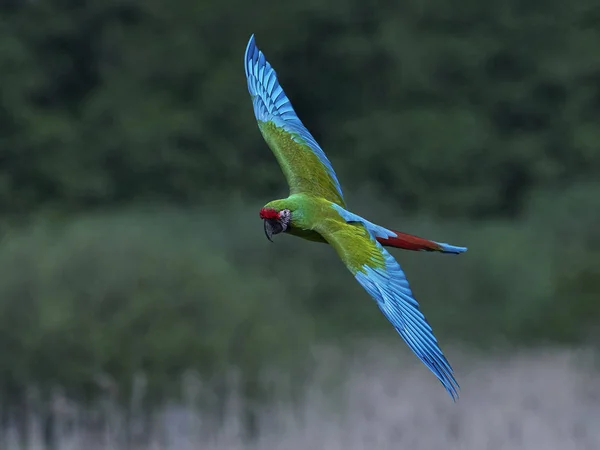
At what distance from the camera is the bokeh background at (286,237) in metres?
7.55

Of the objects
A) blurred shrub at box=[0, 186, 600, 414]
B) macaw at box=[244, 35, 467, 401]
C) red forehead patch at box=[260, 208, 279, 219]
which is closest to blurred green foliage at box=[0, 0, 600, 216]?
blurred shrub at box=[0, 186, 600, 414]

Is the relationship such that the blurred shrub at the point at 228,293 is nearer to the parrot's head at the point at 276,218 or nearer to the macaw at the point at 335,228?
the macaw at the point at 335,228

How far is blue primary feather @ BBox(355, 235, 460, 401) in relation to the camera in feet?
12.4

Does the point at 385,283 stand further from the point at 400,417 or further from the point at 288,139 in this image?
the point at 400,417

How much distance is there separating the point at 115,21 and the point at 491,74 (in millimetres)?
4835

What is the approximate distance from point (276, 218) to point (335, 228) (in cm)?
21

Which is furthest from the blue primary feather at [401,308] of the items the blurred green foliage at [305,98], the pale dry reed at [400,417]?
the blurred green foliage at [305,98]

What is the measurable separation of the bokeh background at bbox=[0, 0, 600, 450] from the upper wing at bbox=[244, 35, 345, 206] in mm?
2662

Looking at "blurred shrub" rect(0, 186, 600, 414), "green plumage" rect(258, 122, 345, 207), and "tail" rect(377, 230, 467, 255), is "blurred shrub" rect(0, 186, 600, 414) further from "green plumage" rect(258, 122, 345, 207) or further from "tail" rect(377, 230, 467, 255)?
"tail" rect(377, 230, 467, 255)

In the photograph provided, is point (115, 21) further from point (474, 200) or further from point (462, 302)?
point (462, 302)

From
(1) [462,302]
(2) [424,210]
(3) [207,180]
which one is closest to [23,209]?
(3) [207,180]

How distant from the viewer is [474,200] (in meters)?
14.4

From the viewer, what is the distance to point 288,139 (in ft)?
A: 16.0

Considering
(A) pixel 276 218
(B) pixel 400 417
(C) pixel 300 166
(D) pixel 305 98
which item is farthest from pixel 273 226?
(D) pixel 305 98
